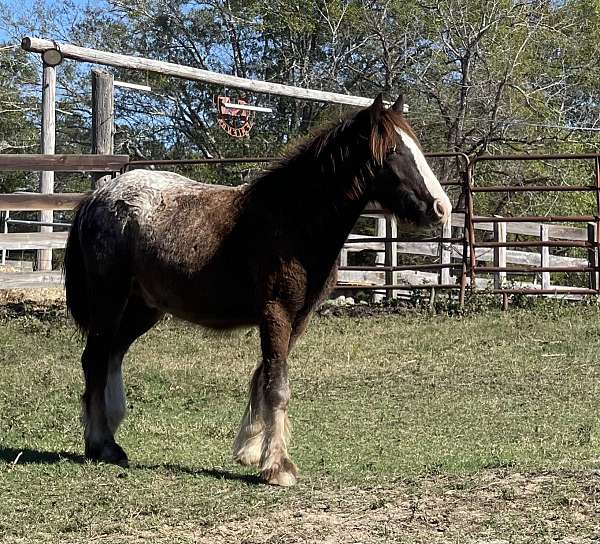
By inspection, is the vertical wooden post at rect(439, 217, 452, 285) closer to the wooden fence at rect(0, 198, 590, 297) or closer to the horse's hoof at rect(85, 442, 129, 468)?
the wooden fence at rect(0, 198, 590, 297)

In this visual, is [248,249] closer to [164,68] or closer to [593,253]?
[164,68]

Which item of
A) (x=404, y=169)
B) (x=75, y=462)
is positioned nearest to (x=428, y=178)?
(x=404, y=169)

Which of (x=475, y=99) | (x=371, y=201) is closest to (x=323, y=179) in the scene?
(x=371, y=201)

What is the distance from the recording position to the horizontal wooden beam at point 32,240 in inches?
538

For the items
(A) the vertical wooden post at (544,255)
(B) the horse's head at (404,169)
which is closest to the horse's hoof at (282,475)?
(B) the horse's head at (404,169)

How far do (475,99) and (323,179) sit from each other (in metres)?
17.5

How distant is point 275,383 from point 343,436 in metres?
2.00

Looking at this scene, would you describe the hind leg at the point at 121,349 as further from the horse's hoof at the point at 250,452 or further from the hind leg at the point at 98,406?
the horse's hoof at the point at 250,452

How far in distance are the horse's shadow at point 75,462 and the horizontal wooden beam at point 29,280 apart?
20.6 feet

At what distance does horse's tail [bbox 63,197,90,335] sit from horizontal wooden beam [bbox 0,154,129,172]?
6.31 m

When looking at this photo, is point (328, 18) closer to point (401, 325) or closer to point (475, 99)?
point (475, 99)

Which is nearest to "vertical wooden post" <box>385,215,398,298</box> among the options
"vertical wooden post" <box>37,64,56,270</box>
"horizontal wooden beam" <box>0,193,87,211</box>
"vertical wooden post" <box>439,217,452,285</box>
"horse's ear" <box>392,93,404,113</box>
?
"vertical wooden post" <box>439,217,452,285</box>

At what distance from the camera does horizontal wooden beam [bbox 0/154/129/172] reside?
43.6 feet

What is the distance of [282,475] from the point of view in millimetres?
5875
